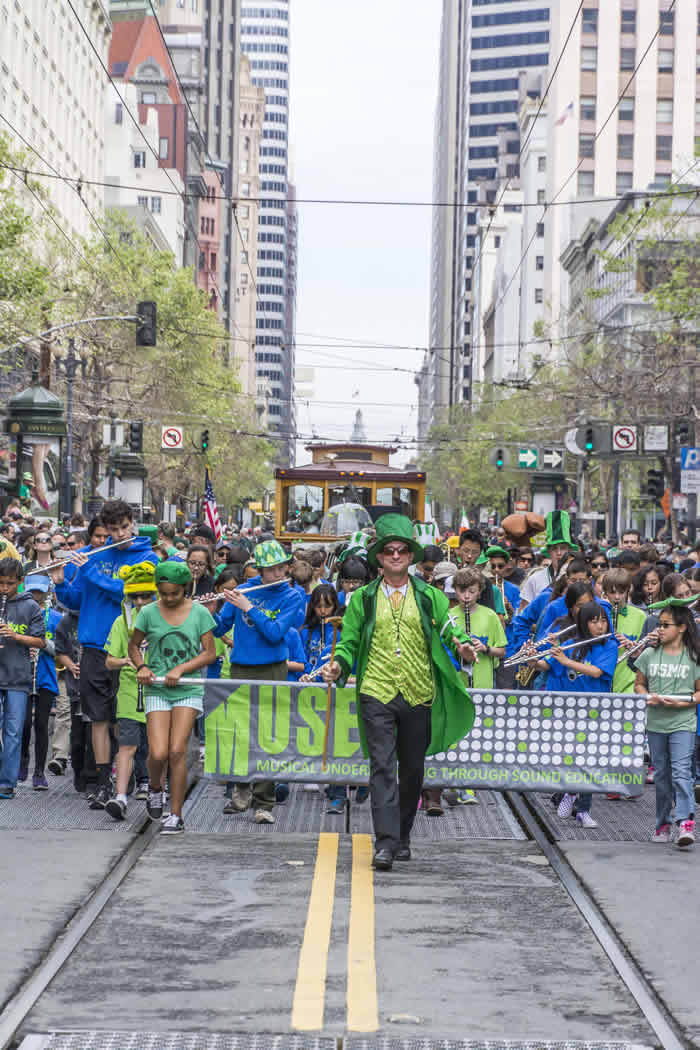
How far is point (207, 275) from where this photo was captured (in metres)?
140

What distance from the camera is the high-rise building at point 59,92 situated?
53.6 m

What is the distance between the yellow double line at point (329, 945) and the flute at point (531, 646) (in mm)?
2068

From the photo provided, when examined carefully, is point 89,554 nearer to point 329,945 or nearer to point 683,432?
point 329,945

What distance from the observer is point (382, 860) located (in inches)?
344

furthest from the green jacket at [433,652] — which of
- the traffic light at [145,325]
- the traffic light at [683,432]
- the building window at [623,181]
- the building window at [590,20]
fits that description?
the building window at [590,20]

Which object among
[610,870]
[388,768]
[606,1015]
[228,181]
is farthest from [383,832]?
[228,181]

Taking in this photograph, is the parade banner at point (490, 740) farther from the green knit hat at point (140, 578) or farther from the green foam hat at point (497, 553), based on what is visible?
the green foam hat at point (497, 553)

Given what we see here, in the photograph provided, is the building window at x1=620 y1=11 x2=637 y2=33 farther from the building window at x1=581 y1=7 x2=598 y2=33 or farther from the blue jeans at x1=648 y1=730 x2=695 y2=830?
the blue jeans at x1=648 y1=730 x2=695 y2=830

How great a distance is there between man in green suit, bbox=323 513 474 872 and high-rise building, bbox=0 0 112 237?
40766 mm

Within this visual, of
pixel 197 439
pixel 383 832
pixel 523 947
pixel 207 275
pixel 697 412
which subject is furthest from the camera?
pixel 207 275

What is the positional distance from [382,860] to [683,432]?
29555 millimetres

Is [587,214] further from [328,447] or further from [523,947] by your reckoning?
[523,947]

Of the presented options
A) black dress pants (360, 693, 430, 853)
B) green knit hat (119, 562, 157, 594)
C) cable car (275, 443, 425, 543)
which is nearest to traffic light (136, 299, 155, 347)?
cable car (275, 443, 425, 543)

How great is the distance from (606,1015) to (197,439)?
59796 millimetres
